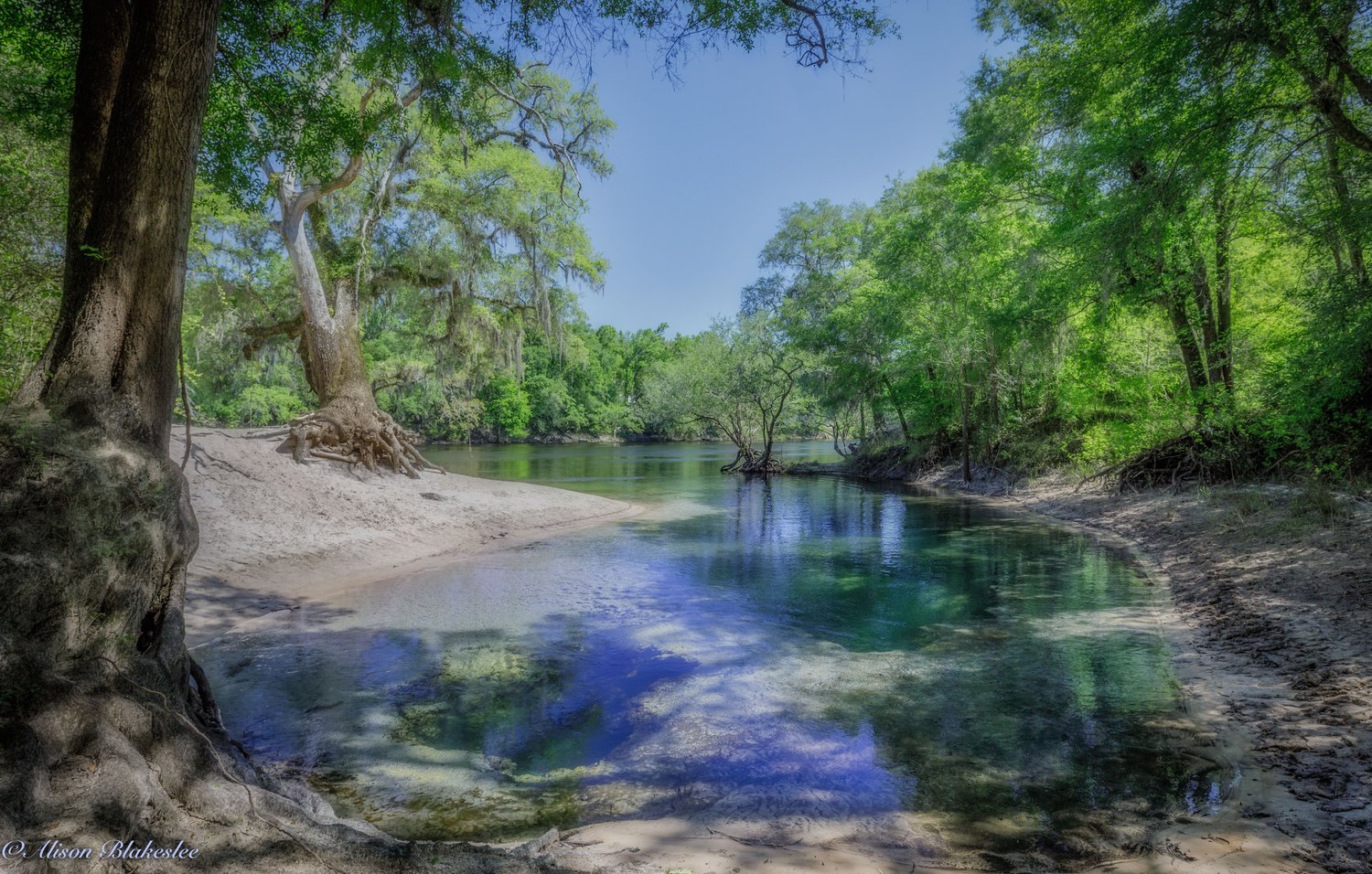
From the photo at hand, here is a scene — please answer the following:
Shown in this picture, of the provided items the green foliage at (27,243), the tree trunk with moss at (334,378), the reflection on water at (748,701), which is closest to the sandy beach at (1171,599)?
the reflection on water at (748,701)

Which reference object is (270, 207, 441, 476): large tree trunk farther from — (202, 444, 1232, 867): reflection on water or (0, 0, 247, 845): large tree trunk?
(0, 0, 247, 845): large tree trunk

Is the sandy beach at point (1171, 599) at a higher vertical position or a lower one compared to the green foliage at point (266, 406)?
lower

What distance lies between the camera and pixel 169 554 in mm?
3650

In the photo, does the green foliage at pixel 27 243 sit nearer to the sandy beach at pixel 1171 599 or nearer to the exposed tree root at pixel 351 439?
the sandy beach at pixel 1171 599

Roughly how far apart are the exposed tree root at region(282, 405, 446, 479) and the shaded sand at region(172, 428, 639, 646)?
36cm

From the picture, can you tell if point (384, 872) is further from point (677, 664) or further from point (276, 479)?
point (276, 479)

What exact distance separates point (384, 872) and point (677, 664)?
14.6 feet

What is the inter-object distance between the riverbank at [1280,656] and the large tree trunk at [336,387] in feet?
53.4

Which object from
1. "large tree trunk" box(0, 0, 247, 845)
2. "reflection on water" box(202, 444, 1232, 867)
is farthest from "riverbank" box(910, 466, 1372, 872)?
"large tree trunk" box(0, 0, 247, 845)

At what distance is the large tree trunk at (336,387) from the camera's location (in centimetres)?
1558

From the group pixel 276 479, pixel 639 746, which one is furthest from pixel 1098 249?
pixel 276 479

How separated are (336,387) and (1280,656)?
18.1 meters

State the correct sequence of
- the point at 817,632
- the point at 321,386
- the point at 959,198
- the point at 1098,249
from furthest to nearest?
the point at 959,198
the point at 321,386
the point at 1098,249
the point at 817,632

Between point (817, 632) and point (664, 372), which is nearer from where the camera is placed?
point (817, 632)
